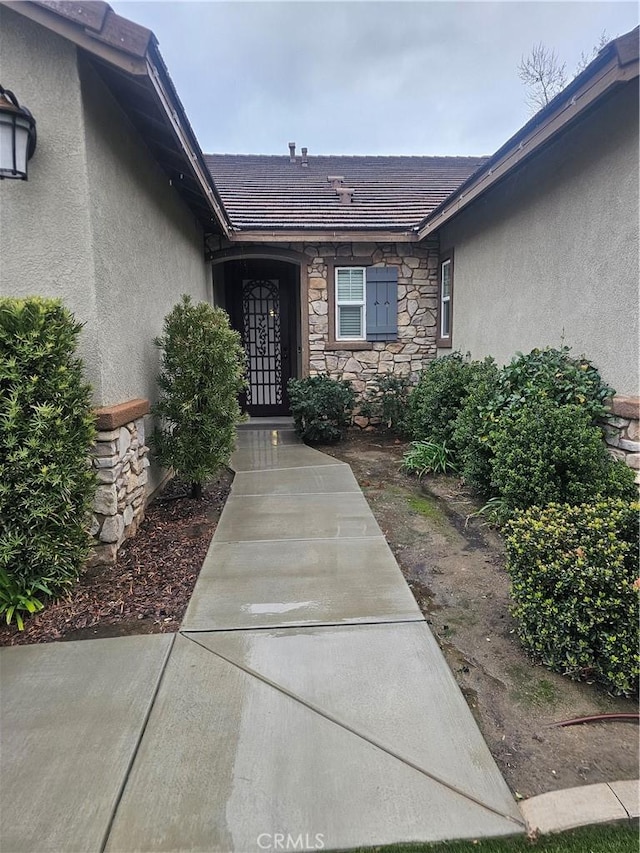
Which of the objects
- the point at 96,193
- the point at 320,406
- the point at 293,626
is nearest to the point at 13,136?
the point at 96,193

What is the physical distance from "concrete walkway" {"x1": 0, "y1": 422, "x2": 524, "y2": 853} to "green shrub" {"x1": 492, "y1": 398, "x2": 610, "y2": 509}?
4.43ft

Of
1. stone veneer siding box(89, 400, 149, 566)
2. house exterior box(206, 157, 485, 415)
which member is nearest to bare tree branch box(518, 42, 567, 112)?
house exterior box(206, 157, 485, 415)

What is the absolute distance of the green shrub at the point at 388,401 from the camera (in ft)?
27.5

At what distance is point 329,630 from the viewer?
9.45ft

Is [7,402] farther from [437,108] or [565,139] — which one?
[437,108]

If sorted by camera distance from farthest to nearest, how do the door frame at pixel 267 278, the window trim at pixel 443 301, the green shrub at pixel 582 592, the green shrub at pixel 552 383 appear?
1. the door frame at pixel 267 278
2. the window trim at pixel 443 301
3. the green shrub at pixel 552 383
4. the green shrub at pixel 582 592

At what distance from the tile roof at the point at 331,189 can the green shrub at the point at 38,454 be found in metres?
5.87

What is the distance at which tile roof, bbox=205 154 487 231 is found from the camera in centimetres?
854

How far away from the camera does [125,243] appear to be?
426cm

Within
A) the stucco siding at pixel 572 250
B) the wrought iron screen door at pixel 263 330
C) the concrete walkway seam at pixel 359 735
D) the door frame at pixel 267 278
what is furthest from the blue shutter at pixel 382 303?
the concrete walkway seam at pixel 359 735

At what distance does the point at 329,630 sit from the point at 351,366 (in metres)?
6.38

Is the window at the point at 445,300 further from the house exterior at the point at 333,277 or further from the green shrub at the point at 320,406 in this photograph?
the green shrub at the point at 320,406

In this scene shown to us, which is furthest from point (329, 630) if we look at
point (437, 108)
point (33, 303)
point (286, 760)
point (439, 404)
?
point (437, 108)

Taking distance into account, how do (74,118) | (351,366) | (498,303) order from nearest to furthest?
1. (74,118)
2. (498,303)
3. (351,366)
